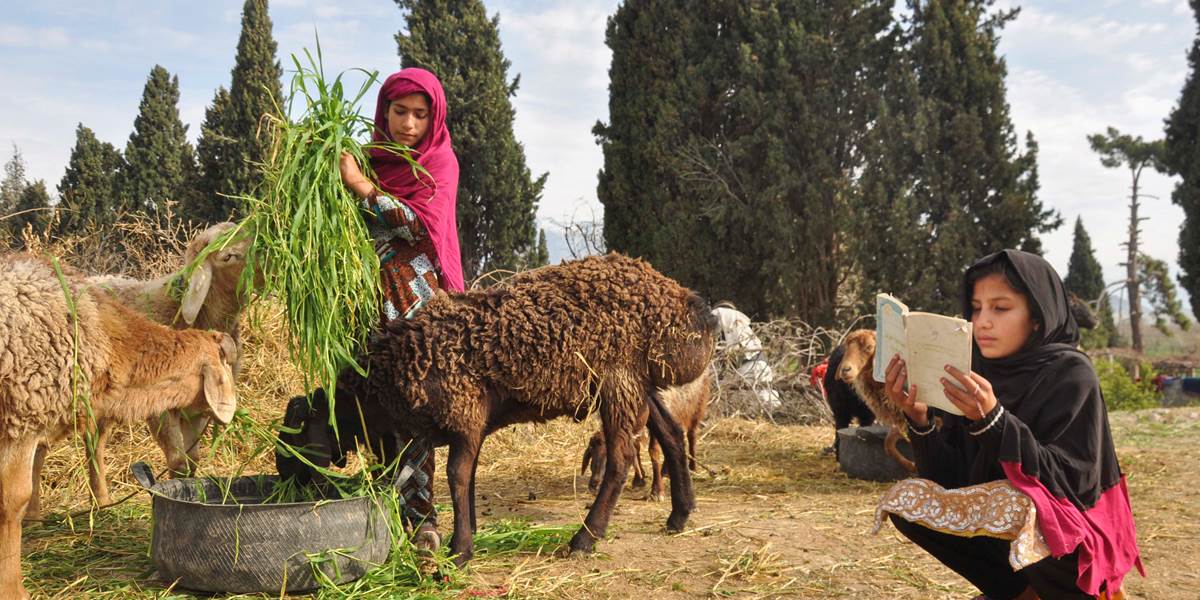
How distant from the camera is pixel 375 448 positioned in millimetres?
4504

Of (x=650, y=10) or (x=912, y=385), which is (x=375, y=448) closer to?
(x=912, y=385)

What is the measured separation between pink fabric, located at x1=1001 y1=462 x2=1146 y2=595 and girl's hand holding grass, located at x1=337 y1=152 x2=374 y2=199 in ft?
10.2

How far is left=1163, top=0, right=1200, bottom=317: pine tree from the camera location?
59.8 ft

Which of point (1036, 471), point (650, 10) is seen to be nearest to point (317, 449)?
point (1036, 471)

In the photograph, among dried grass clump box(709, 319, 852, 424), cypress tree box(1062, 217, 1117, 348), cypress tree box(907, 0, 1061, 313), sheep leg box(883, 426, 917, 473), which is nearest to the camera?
sheep leg box(883, 426, 917, 473)

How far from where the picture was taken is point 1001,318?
3107 millimetres

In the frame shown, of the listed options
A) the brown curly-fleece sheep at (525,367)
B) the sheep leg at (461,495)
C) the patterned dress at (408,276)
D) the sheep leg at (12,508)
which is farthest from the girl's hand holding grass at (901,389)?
the sheep leg at (12,508)

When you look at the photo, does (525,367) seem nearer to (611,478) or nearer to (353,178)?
(611,478)

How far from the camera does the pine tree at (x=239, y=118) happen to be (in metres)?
18.0

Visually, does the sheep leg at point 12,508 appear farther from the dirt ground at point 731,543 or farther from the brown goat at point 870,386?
the brown goat at point 870,386

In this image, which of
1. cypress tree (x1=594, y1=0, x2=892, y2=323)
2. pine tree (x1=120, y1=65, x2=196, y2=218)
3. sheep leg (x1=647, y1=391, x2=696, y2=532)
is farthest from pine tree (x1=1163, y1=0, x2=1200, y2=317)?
pine tree (x1=120, y1=65, x2=196, y2=218)

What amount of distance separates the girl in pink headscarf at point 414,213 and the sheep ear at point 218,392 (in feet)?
2.81

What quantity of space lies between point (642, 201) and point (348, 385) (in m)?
13.8

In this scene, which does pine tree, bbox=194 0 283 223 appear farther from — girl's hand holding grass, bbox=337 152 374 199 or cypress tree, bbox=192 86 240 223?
girl's hand holding grass, bbox=337 152 374 199
